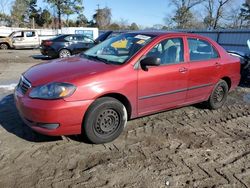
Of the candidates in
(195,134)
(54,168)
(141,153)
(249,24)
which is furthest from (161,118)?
(249,24)

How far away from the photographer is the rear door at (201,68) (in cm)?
528

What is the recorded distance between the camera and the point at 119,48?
4941 millimetres

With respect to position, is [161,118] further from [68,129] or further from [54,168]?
[54,168]

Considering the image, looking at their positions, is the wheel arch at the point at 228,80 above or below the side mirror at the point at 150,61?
below

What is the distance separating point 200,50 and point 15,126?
3.62 meters

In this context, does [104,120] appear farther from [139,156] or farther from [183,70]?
[183,70]

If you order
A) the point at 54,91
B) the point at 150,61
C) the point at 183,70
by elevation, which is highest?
the point at 150,61

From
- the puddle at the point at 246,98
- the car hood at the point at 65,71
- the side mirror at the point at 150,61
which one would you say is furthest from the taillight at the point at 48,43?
the side mirror at the point at 150,61

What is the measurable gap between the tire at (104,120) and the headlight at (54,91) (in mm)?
397

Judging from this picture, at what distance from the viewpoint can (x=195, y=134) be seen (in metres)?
4.79

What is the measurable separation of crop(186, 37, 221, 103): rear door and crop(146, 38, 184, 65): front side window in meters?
0.25

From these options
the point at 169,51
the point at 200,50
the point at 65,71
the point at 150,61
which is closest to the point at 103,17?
the point at 200,50

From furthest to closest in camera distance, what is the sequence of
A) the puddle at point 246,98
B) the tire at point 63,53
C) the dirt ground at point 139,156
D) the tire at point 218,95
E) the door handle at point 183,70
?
the tire at point 63,53, the puddle at point 246,98, the tire at point 218,95, the door handle at point 183,70, the dirt ground at point 139,156

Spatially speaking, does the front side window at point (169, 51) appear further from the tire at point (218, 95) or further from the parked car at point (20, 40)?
the parked car at point (20, 40)
